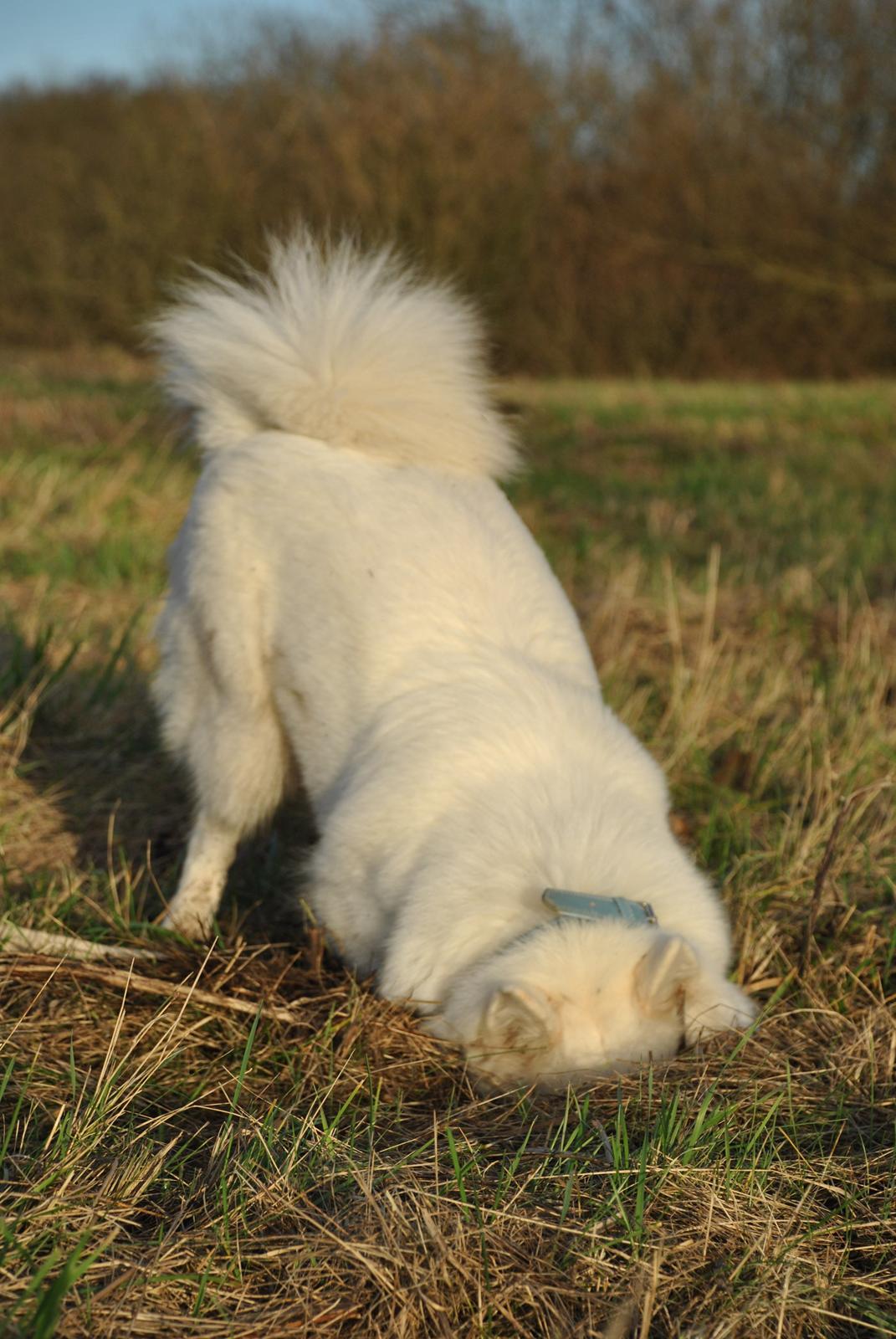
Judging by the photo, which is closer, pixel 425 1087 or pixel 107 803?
pixel 425 1087

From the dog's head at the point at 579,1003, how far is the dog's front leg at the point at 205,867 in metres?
1.05

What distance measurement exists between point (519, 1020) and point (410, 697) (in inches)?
33.4

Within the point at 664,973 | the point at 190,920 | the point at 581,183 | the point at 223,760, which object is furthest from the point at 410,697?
the point at 581,183

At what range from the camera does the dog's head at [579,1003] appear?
229cm

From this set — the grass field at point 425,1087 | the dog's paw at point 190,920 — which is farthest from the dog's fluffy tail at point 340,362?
the dog's paw at point 190,920

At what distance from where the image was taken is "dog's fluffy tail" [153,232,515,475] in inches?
131

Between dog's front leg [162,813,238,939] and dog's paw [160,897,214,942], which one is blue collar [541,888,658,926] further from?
dog's front leg [162,813,238,939]

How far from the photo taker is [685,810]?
12.0 ft

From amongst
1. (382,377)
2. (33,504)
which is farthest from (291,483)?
(33,504)

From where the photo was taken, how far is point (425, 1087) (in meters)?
2.42

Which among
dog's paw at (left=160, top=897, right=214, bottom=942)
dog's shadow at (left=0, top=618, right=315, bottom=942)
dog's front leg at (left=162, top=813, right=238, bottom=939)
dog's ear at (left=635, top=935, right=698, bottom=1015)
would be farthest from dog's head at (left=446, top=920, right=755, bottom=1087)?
dog's front leg at (left=162, top=813, right=238, bottom=939)

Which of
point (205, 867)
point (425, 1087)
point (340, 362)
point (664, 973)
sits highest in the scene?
point (340, 362)

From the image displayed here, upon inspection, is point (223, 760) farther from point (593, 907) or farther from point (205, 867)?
point (593, 907)

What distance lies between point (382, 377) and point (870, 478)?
18.6 ft
